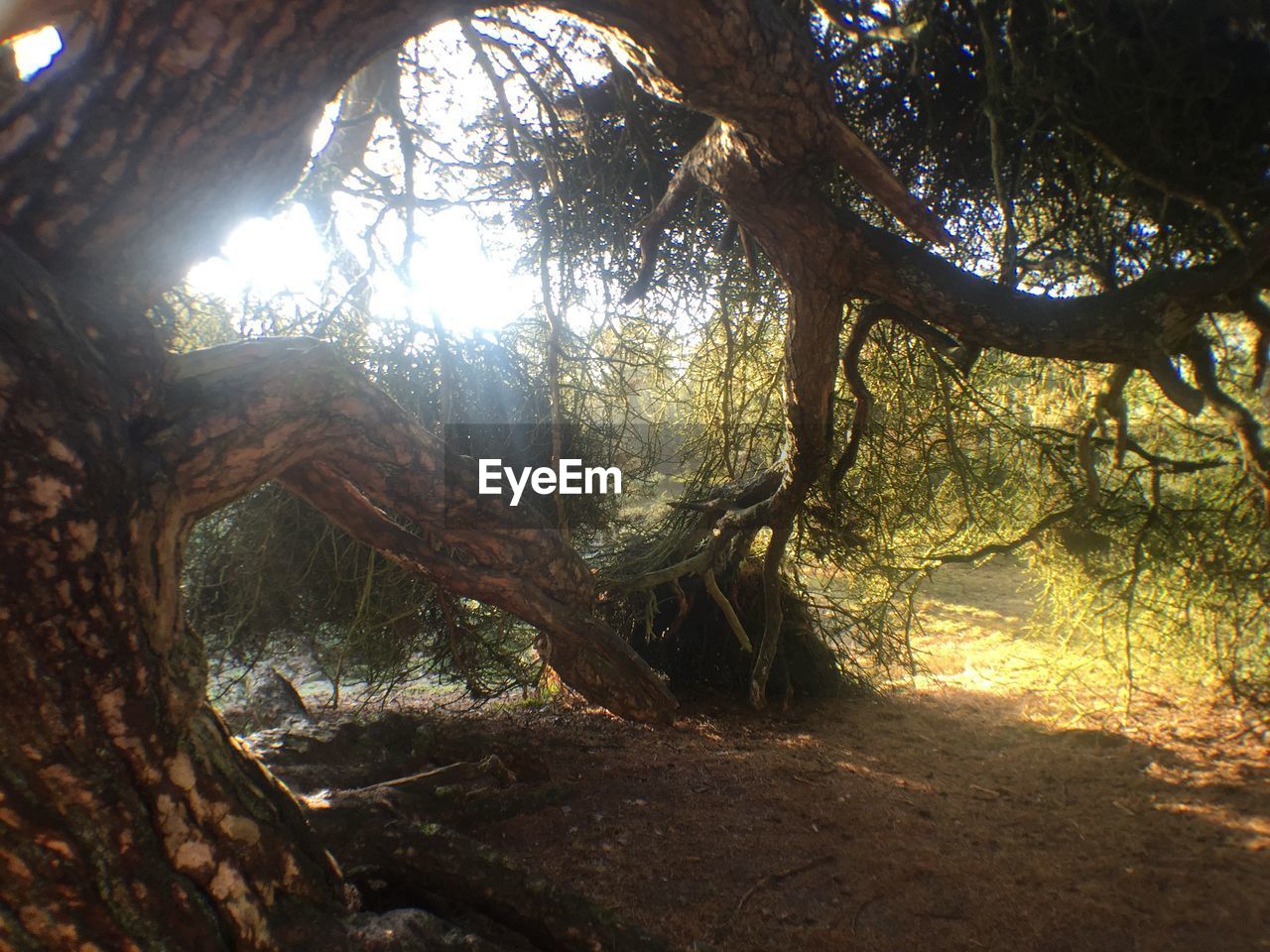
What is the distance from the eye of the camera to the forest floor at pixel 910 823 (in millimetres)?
2074

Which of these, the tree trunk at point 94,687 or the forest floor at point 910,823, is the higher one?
the tree trunk at point 94,687

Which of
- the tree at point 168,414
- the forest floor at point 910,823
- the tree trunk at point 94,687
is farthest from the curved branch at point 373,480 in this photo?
the forest floor at point 910,823

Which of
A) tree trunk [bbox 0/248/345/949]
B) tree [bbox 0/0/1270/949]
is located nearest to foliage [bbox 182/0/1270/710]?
tree [bbox 0/0/1270/949]

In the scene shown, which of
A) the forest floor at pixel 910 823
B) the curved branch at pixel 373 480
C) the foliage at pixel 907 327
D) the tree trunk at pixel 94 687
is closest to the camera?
the tree trunk at pixel 94 687

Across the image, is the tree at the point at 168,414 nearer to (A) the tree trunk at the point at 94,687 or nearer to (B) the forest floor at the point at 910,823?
(A) the tree trunk at the point at 94,687

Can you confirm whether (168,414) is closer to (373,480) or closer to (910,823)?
(373,480)

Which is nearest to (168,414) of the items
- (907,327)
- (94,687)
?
(94,687)

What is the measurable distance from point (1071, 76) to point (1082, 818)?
268cm

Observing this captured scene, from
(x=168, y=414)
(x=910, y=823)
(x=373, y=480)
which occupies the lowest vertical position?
(x=910, y=823)

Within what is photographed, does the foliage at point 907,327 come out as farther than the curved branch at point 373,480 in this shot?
Yes

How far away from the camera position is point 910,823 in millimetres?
2705

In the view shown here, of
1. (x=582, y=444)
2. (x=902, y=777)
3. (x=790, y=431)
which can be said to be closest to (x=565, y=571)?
(x=790, y=431)

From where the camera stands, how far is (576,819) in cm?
260

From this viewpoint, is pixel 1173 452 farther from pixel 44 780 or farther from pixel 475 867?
pixel 44 780
